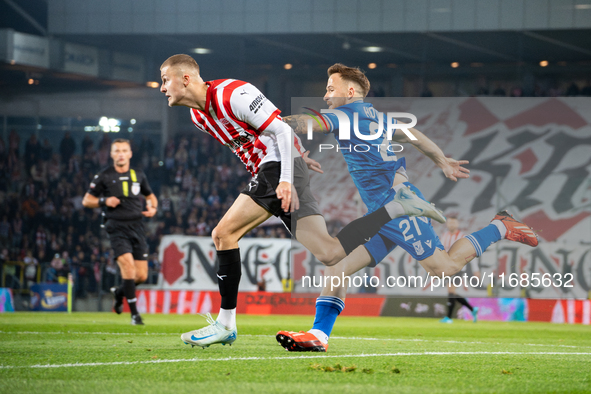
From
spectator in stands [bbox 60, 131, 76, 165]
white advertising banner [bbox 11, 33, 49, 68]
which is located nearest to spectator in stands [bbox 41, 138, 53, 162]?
spectator in stands [bbox 60, 131, 76, 165]

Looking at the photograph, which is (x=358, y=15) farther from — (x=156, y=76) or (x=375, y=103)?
(x=375, y=103)

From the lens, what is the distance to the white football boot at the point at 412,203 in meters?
6.87

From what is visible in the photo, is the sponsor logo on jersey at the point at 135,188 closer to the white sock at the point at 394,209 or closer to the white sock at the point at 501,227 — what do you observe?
the white sock at the point at 394,209

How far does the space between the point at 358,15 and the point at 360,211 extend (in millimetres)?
17227

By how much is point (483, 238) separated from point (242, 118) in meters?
3.53

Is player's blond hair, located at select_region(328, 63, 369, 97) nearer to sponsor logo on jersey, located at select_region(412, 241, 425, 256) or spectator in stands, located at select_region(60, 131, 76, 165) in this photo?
sponsor logo on jersey, located at select_region(412, 241, 425, 256)

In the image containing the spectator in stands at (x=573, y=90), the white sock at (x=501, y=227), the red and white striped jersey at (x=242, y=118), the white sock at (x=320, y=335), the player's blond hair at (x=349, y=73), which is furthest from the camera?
the spectator in stands at (x=573, y=90)

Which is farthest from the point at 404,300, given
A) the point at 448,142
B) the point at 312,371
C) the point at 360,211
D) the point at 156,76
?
the point at 156,76

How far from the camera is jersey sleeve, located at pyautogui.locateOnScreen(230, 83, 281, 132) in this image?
192 inches

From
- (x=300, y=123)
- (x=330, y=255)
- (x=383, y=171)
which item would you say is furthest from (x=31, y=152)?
(x=330, y=255)

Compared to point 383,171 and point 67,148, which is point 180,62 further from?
point 67,148

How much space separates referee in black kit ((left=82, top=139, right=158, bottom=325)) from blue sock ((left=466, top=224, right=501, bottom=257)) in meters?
4.84

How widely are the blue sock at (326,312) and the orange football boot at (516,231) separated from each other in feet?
9.60

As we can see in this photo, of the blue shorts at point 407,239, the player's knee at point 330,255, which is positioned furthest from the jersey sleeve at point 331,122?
the player's knee at point 330,255
